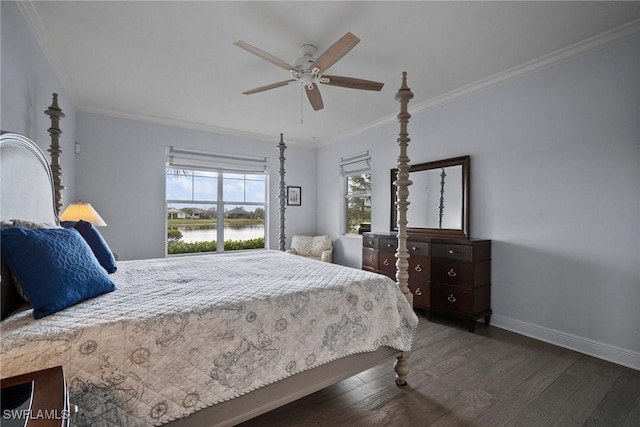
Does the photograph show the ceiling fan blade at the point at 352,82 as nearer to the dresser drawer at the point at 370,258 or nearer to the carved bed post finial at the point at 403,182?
the carved bed post finial at the point at 403,182

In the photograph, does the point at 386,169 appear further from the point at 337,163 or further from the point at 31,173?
the point at 31,173

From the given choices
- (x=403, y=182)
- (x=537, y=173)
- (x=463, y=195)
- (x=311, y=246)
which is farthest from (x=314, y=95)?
(x=311, y=246)

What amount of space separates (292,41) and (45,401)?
2.55 m

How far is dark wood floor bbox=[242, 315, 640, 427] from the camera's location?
5.46 feet

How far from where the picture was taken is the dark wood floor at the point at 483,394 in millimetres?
1665

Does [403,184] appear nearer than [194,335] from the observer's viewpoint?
No

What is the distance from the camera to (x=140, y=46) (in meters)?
2.46

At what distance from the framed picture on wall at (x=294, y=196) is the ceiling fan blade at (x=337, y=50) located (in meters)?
3.30

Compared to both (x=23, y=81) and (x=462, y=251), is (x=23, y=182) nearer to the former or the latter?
(x=23, y=81)

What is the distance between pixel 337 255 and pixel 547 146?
3.45 metres

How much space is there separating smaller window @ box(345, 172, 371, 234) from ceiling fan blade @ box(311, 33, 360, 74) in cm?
270

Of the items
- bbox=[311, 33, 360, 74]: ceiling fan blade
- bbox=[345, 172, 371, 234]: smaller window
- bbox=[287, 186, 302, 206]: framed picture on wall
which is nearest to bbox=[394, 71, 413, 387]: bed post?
bbox=[311, 33, 360, 74]: ceiling fan blade

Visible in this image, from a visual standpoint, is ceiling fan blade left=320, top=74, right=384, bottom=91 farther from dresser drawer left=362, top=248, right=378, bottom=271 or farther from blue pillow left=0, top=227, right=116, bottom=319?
dresser drawer left=362, top=248, right=378, bottom=271

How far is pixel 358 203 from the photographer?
16.4ft
